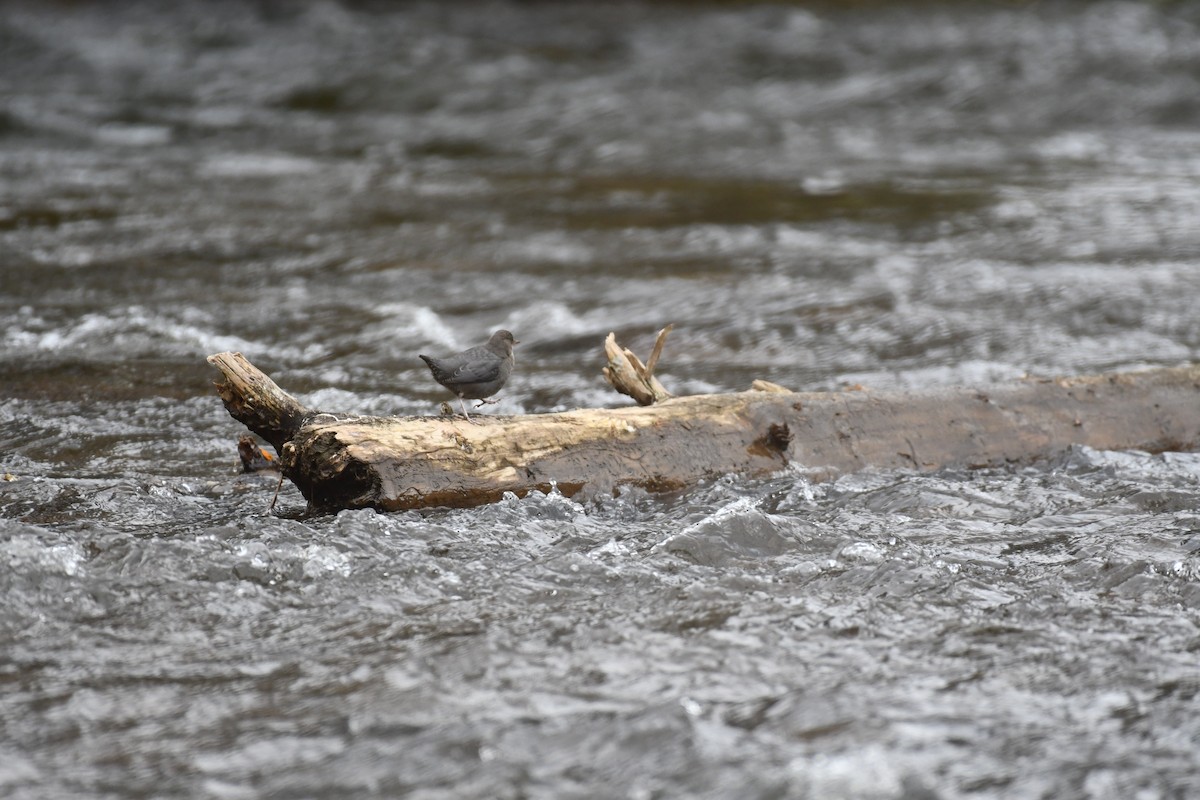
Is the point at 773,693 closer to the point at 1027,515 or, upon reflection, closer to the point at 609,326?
the point at 1027,515

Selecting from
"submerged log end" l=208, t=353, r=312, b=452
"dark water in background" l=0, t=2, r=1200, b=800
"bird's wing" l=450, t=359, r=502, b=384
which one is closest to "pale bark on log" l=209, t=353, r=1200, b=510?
"submerged log end" l=208, t=353, r=312, b=452

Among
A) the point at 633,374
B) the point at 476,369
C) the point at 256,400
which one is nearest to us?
the point at 256,400

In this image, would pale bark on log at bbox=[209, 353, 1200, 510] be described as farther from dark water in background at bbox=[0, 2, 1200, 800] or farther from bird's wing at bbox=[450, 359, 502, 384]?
bird's wing at bbox=[450, 359, 502, 384]

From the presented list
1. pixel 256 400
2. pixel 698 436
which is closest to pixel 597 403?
pixel 698 436

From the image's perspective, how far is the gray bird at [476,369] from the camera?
16.3ft

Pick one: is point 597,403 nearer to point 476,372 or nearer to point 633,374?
point 633,374

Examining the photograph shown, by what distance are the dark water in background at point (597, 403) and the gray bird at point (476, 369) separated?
0.69 m

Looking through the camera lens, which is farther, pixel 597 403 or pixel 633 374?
pixel 597 403

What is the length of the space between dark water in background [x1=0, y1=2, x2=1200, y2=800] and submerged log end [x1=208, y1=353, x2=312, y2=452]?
0.39 m

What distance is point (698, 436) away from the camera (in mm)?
5023

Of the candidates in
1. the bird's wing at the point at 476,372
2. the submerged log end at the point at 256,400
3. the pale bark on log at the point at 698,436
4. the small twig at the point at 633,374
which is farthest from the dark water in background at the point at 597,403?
the bird's wing at the point at 476,372

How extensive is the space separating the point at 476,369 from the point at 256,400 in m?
0.90

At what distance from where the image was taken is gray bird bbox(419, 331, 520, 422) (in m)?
4.96

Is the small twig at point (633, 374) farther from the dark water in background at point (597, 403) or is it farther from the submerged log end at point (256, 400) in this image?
the submerged log end at point (256, 400)
